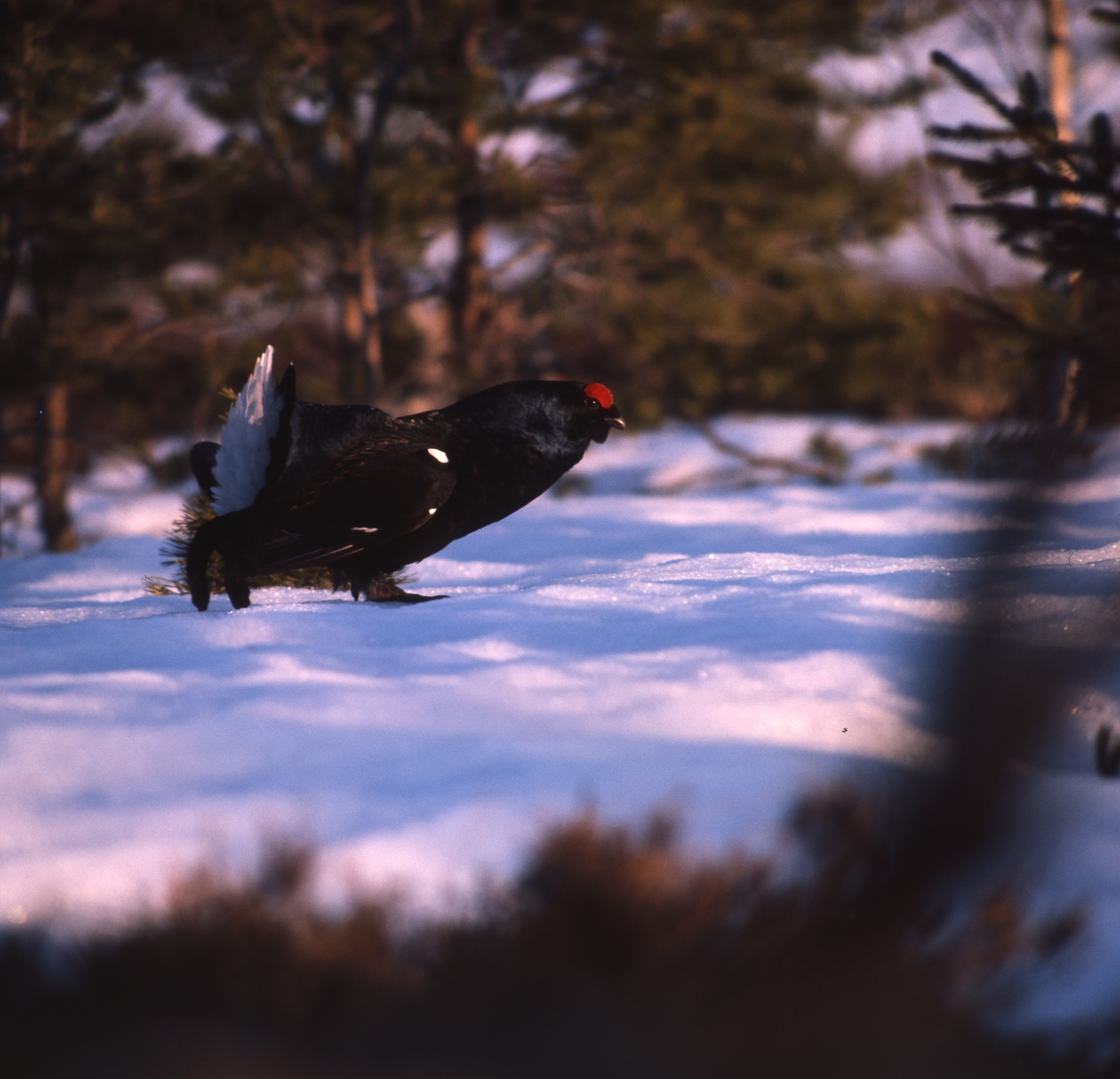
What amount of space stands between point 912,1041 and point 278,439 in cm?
227

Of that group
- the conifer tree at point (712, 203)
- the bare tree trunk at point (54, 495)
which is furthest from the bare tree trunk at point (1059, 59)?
the bare tree trunk at point (54, 495)

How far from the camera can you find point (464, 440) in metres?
3.10

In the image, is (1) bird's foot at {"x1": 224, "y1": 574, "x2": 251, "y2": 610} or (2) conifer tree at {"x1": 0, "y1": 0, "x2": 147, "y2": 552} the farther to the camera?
(2) conifer tree at {"x1": 0, "y1": 0, "x2": 147, "y2": 552}

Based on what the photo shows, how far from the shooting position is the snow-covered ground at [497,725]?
1567 millimetres

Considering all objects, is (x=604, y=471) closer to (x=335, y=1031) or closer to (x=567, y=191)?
(x=567, y=191)

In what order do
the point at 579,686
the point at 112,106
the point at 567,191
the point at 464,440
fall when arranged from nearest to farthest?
the point at 579,686 → the point at 464,440 → the point at 112,106 → the point at 567,191

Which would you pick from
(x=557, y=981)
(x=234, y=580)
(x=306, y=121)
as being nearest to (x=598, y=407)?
(x=234, y=580)

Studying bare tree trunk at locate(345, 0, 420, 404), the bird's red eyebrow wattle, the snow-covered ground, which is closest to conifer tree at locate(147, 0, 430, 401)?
bare tree trunk at locate(345, 0, 420, 404)

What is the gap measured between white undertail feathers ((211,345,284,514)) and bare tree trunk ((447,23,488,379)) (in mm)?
4250

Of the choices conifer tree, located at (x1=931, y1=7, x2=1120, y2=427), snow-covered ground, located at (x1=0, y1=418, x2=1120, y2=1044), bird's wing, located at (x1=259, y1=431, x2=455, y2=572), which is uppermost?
conifer tree, located at (x1=931, y1=7, x2=1120, y2=427)

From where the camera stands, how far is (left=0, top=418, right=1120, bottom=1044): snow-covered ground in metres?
1.57

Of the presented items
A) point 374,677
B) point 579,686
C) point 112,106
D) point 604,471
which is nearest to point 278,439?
point 374,677

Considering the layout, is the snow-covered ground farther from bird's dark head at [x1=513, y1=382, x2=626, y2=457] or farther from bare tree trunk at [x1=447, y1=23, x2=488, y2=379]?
bare tree trunk at [x1=447, y1=23, x2=488, y2=379]

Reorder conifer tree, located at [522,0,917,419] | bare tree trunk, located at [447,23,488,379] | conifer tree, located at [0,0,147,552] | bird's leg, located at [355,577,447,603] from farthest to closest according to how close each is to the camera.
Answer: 1. bare tree trunk, located at [447,23,488,379]
2. conifer tree, located at [522,0,917,419]
3. conifer tree, located at [0,0,147,552]
4. bird's leg, located at [355,577,447,603]
